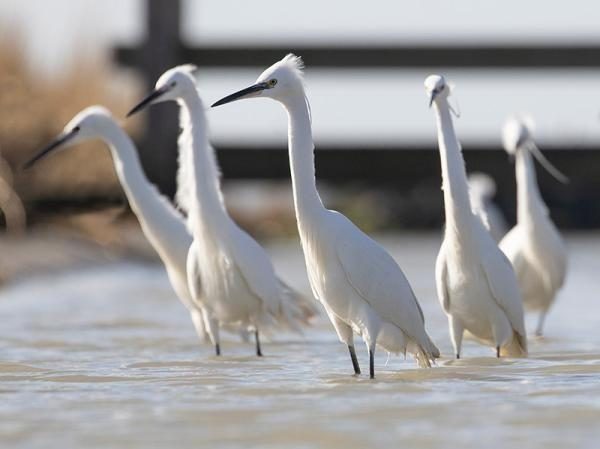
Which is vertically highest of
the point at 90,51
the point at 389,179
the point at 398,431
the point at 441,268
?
the point at 90,51

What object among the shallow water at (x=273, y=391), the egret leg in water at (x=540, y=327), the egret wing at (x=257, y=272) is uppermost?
the egret wing at (x=257, y=272)

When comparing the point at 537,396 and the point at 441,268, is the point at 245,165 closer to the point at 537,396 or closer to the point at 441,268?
the point at 441,268

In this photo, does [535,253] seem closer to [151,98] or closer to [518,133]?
[518,133]

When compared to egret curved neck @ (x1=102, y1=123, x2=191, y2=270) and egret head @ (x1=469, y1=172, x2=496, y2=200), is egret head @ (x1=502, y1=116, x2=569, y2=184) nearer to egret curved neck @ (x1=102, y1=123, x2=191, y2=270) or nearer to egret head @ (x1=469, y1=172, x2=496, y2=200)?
egret head @ (x1=469, y1=172, x2=496, y2=200)

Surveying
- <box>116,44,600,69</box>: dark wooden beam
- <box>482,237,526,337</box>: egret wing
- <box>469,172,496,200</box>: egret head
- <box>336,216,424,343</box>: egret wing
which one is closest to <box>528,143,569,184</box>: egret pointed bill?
<box>469,172,496,200</box>: egret head

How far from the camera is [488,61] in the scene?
10203 mm

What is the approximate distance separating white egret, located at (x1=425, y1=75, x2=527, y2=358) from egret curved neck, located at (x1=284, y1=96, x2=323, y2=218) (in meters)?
0.77

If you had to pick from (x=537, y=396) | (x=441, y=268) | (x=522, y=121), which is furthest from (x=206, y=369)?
(x=522, y=121)

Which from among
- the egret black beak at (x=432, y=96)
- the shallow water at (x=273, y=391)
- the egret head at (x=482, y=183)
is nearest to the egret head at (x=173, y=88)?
the shallow water at (x=273, y=391)

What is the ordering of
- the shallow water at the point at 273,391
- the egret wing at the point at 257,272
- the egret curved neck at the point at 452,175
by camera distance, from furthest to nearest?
the egret wing at the point at 257,272 → the egret curved neck at the point at 452,175 → the shallow water at the point at 273,391

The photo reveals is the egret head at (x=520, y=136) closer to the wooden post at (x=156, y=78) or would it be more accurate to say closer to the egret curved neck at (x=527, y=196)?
the egret curved neck at (x=527, y=196)

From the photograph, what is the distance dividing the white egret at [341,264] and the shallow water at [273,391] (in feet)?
0.68

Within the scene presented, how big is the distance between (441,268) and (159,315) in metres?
3.40

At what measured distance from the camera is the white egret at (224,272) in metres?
7.46
